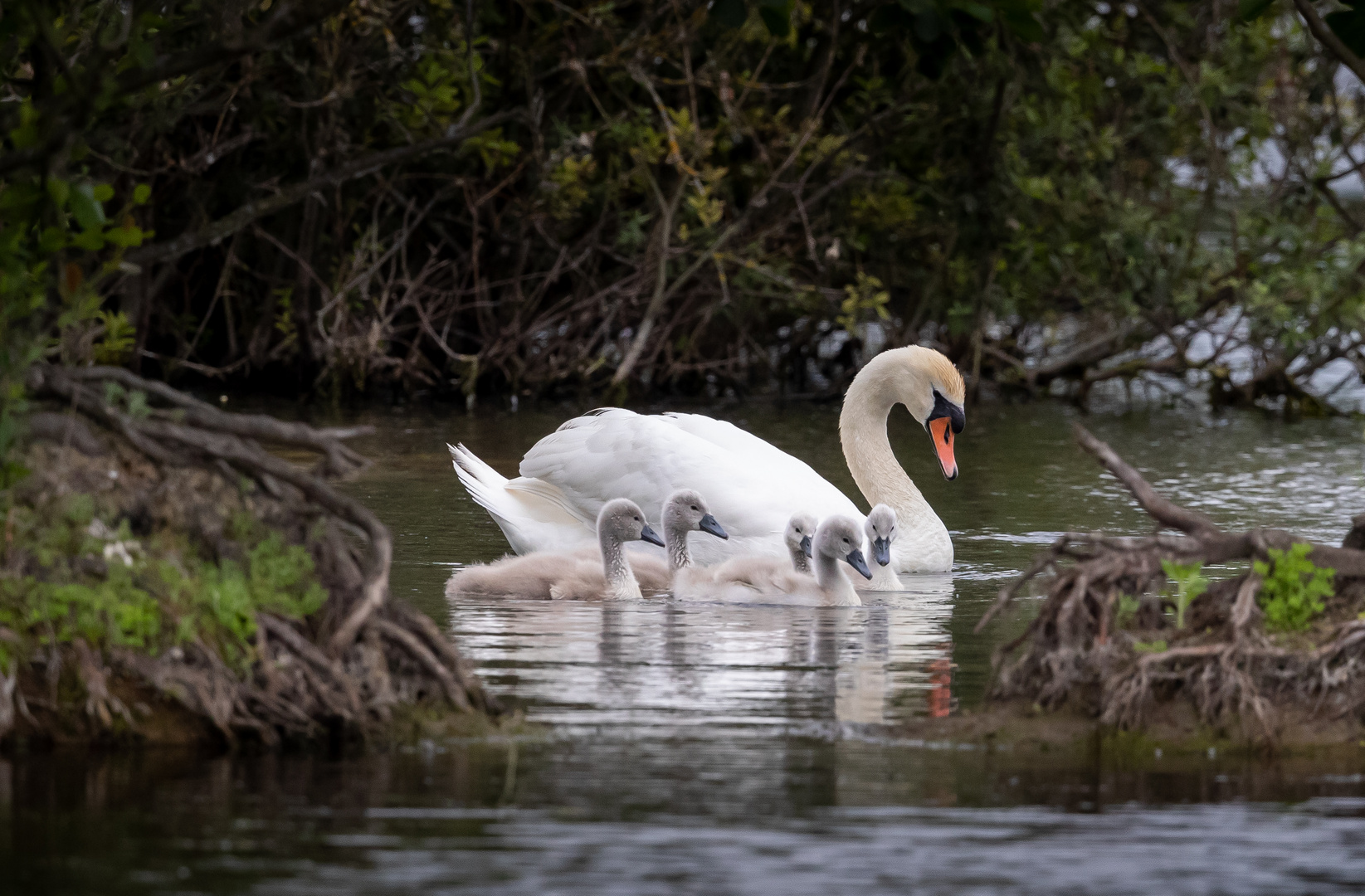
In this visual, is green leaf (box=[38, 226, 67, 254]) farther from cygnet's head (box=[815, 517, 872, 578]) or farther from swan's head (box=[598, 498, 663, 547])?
cygnet's head (box=[815, 517, 872, 578])

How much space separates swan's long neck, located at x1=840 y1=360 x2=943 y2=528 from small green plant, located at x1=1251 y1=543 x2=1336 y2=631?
4.91 metres

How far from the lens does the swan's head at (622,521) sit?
895cm

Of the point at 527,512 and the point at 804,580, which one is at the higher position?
the point at 527,512

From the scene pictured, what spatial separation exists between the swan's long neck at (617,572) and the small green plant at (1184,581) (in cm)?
297

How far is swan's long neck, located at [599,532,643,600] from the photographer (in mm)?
8922

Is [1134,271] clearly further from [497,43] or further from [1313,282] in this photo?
[497,43]

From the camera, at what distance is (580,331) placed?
1927 cm

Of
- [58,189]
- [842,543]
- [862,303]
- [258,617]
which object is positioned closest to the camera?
[258,617]

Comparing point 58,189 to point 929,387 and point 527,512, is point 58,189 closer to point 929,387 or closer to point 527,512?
point 527,512

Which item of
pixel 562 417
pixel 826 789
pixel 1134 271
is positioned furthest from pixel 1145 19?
pixel 826 789

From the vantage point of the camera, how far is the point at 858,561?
28.9 ft

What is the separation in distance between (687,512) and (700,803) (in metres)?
4.25

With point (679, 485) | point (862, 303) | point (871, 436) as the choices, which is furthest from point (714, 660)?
point (862, 303)

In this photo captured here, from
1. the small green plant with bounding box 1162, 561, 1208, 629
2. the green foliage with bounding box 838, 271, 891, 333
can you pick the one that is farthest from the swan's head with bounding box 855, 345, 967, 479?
the green foliage with bounding box 838, 271, 891, 333
